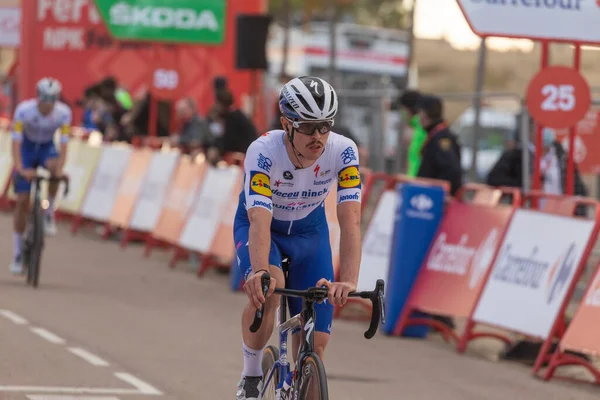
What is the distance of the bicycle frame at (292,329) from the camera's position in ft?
21.1

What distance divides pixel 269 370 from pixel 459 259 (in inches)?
212

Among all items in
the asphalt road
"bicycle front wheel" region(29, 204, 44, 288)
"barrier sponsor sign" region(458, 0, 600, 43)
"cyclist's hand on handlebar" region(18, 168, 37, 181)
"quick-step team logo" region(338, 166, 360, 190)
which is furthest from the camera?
"cyclist's hand on handlebar" region(18, 168, 37, 181)

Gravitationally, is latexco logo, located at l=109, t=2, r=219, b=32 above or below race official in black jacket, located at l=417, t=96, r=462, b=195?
above

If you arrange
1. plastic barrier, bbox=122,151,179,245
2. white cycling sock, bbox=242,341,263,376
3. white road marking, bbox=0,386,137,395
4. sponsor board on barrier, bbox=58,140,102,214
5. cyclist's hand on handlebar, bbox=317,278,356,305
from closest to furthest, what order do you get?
cyclist's hand on handlebar, bbox=317,278,356,305 → white cycling sock, bbox=242,341,263,376 → white road marking, bbox=0,386,137,395 → plastic barrier, bbox=122,151,179,245 → sponsor board on barrier, bbox=58,140,102,214

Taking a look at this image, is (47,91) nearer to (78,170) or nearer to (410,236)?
(410,236)

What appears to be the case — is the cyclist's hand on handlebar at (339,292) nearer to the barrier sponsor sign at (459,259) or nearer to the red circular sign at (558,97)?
the barrier sponsor sign at (459,259)

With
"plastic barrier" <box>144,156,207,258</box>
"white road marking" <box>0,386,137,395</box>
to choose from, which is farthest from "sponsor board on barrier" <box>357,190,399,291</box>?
"plastic barrier" <box>144,156,207,258</box>

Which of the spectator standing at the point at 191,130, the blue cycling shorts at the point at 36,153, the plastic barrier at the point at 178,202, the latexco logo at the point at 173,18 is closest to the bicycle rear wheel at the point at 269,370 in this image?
the blue cycling shorts at the point at 36,153

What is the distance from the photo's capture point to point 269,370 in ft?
22.9

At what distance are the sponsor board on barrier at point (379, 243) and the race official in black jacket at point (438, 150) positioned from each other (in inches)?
21.6

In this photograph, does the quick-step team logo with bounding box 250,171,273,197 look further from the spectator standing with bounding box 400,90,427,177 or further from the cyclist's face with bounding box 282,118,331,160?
the spectator standing with bounding box 400,90,427,177

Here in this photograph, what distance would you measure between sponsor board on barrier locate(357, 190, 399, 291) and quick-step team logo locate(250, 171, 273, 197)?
6.16 m

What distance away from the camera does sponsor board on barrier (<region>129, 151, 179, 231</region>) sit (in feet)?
61.1

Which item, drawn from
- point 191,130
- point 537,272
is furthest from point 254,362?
point 191,130
